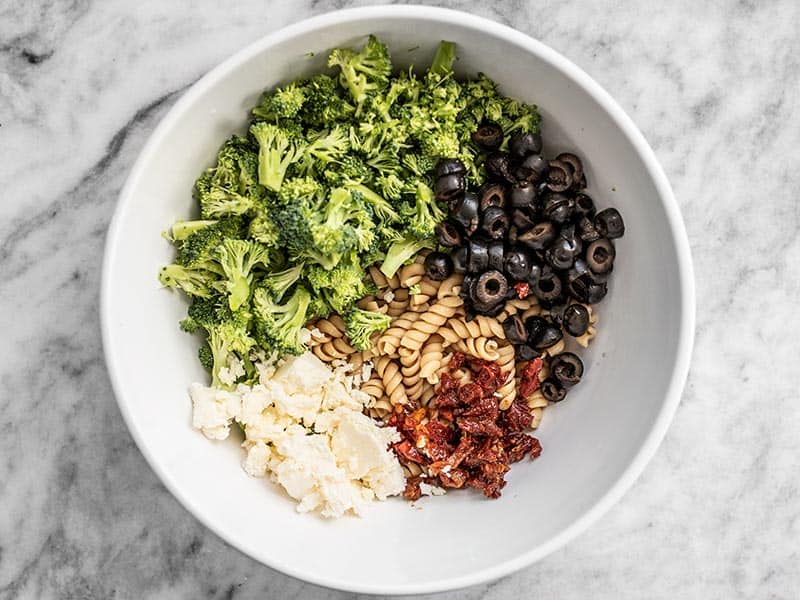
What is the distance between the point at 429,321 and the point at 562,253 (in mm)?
632

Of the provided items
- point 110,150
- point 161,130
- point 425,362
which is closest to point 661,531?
point 425,362

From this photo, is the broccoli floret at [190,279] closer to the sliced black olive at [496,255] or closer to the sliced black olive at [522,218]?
the sliced black olive at [496,255]

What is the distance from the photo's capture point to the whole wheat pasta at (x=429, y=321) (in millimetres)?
3492

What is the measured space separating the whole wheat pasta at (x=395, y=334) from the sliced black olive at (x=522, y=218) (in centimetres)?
59

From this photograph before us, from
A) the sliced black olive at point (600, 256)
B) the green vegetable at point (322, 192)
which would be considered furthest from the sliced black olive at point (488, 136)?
the sliced black olive at point (600, 256)

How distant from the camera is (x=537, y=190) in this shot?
3.35 metres

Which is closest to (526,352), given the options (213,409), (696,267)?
(696,267)

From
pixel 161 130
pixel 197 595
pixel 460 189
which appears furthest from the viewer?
pixel 197 595

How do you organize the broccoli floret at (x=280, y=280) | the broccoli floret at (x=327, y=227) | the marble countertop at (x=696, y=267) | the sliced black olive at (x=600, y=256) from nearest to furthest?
the broccoli floret at (x=327, y=227)
the broccoli floret at (x=280, y=280)
the sliced black olive at (x=600, y=256)
the marble countertop at (x=696, y=267)

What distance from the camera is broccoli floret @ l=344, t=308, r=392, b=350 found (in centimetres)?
337

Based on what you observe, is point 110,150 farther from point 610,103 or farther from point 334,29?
point 610,103

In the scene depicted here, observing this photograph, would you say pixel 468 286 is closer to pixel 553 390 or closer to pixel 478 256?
pixel 478 256

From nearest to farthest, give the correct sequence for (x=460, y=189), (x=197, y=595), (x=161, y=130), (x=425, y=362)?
(x=161, y=130) → (x=460, y=189) → (x=425, y=362) → (x=197, y=595)

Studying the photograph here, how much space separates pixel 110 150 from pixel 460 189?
5.27ft
